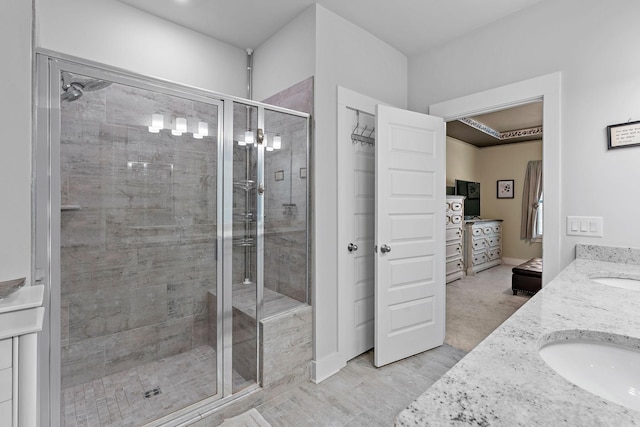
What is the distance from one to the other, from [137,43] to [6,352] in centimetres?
223

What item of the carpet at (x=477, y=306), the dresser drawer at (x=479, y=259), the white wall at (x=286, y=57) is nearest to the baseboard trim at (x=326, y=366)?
the carpet at (x=477, y=306)

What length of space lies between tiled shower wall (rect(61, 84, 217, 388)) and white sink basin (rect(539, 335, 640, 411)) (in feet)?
5.60

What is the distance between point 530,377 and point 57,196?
1.83 m

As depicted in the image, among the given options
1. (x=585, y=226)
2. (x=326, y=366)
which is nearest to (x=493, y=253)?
(x=585, y=226)

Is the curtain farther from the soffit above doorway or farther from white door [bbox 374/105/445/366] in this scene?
white door [bbox 374/105/445/366]

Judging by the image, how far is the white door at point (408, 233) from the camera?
2.30 meters

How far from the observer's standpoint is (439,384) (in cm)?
57

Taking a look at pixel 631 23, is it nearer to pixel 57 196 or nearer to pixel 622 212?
pixel 622 212

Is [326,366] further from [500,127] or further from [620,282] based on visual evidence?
[500,127]

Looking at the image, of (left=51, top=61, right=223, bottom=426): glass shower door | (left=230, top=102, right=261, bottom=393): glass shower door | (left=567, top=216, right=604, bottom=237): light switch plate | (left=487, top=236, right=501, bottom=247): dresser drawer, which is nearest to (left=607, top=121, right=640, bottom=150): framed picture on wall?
(left=567, top=216, right=604, bottom=237): light switch plate

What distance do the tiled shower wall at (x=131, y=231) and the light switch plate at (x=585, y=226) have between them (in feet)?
7.60

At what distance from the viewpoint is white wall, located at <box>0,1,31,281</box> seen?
1032 mm

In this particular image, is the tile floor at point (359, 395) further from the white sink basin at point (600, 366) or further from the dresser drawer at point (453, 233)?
the dresser drawer at point (453, 233)

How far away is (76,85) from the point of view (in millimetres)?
1447
